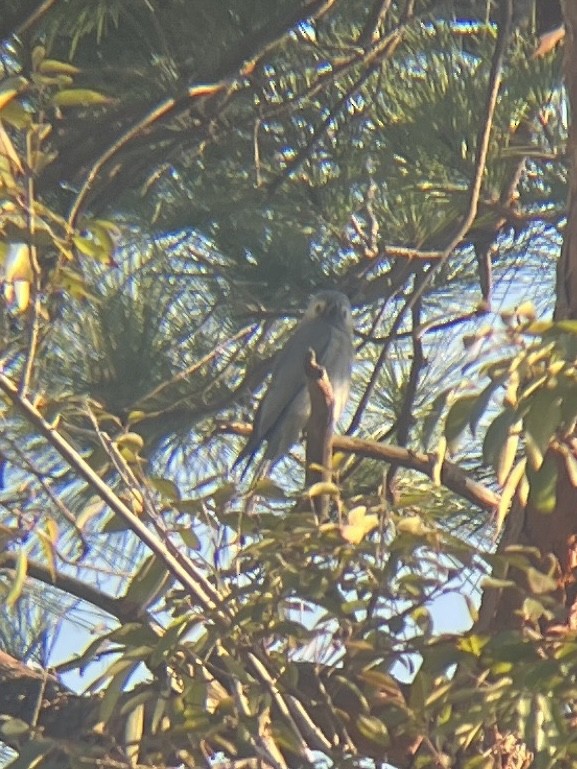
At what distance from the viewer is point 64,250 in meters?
1.38

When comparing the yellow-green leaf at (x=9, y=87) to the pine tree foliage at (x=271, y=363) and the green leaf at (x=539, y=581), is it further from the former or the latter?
the green leaf at (x=539, y=581)

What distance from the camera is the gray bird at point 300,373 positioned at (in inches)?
112

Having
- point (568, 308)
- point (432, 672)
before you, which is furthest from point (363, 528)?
point (568, 308)

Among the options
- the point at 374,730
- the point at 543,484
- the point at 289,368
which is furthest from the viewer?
the point at 289,368

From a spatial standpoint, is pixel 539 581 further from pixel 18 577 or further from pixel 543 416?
pixel 18 577

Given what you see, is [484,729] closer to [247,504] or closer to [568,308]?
[247,504]

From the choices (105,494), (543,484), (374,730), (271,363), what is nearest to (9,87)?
(105,494)

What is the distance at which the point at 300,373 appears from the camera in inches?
125

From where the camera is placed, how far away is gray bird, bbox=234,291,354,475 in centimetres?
285

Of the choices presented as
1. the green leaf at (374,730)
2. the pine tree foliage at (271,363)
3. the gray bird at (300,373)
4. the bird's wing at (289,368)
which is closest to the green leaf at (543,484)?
the pine tree foliage at (271,363)

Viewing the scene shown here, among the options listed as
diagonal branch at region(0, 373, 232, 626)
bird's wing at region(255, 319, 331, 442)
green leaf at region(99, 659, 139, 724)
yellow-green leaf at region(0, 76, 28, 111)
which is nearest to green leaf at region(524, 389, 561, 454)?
diagonal branch at region(0, 373, 232, 626)

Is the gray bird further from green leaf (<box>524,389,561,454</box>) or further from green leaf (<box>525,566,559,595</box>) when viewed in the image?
green leaf (<box>524,389,561,454</box>)

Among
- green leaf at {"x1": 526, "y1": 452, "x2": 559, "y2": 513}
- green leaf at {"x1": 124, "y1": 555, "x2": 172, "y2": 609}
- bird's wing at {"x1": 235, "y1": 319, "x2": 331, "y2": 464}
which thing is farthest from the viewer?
bird's wing at {"x1": 235, "y1": 319, "x2": 331, "y2": 464}

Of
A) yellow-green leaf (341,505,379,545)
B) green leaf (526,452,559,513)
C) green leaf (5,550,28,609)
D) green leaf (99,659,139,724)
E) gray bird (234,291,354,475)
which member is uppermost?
gray bird (234,291,354,475)
